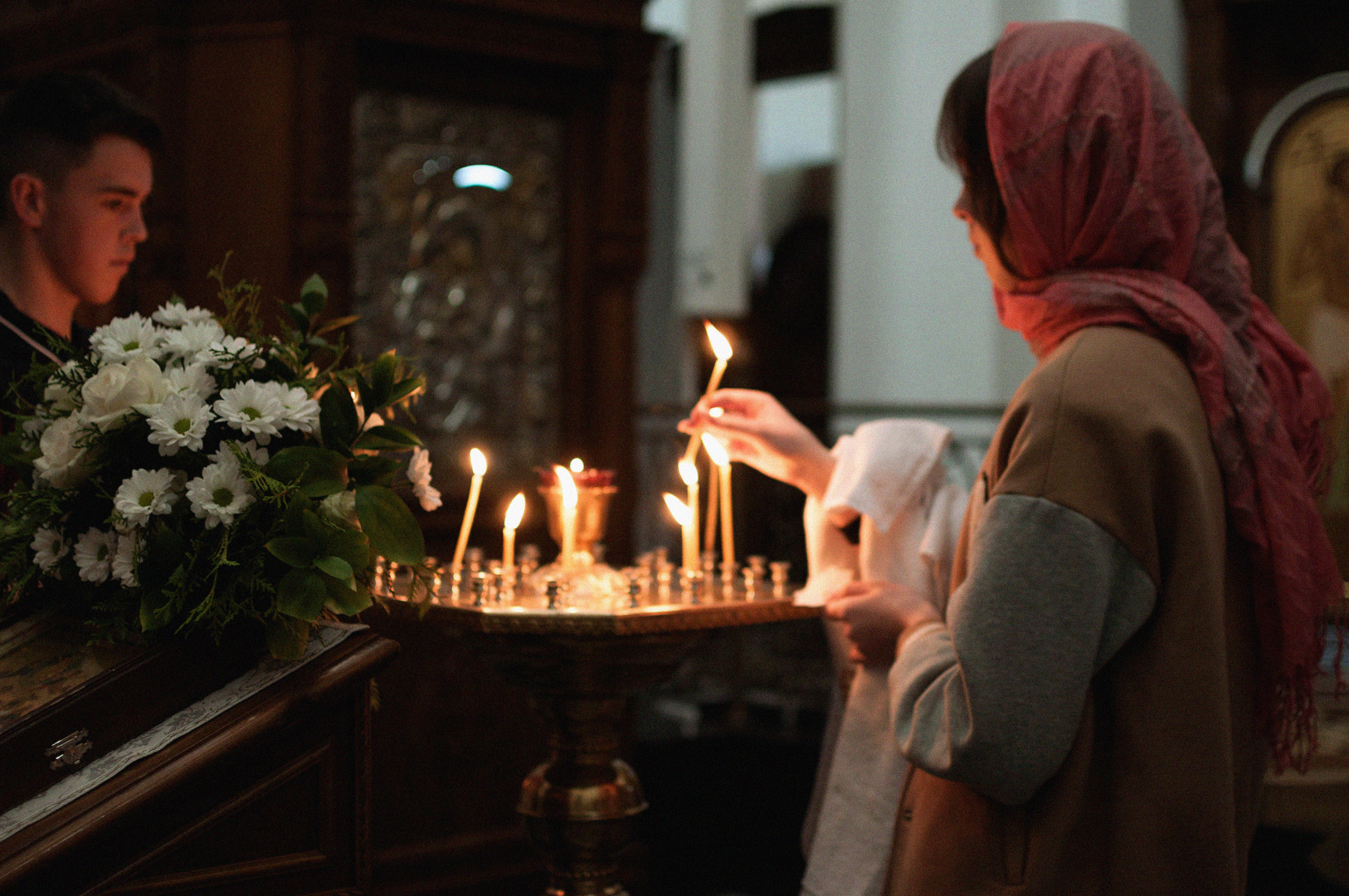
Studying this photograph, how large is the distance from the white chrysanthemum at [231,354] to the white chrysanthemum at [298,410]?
0.29 ft

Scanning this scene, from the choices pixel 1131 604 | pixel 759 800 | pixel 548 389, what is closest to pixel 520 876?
pixel 759 800

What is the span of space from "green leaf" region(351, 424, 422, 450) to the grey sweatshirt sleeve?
0.67 metres

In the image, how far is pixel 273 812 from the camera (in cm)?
135

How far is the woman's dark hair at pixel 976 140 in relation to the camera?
5.12 ft

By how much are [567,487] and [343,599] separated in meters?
0.68

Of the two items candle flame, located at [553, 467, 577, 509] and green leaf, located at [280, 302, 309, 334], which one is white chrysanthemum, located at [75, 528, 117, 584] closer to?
green leaf, located at [280, 302, 309, 334]


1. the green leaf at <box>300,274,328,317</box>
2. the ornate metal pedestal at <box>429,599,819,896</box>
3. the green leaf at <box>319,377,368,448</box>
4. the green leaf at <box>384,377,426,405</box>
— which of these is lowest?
the ornate metal pedestal at <box>429,599,819,896</box>

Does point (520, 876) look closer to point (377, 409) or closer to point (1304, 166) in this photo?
point (377, 409)

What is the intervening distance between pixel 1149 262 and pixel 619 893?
136cm

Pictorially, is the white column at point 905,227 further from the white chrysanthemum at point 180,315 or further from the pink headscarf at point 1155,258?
the white chrysanthemum at point 180,315

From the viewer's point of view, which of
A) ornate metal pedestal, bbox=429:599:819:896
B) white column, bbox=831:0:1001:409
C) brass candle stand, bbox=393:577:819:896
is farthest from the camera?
white column, bbox=831:0:1001:409

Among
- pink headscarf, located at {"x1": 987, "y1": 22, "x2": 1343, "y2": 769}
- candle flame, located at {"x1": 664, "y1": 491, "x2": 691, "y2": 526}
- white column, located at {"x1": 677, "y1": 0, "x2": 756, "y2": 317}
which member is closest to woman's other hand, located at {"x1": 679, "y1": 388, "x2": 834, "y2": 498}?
candle flame, located at {"x1": 664, "y1": 491, "x2": 691, "y2": 526}

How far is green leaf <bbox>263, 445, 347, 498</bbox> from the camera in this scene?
4.59 ft

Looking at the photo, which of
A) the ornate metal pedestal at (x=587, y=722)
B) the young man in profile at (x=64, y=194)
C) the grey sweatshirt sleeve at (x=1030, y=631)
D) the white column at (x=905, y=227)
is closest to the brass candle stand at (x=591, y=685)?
the ornate metal pedestal at (x=587, y=722)
